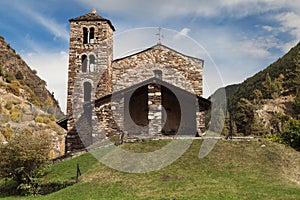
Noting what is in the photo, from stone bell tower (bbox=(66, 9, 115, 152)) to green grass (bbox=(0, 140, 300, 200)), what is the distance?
12024 millimetres

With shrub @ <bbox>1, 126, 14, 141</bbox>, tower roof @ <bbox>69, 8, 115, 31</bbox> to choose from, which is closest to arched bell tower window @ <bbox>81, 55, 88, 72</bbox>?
tower roof @ <bbox>69, 8, 115, 31</bbox>

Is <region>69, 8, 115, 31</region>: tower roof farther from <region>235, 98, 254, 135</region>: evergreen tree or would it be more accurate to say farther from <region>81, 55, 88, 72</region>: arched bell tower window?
<region>235, 98, 254, 135</region>: evergreen tree

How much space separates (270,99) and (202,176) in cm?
7191

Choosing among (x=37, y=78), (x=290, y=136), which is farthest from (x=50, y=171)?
(x=37, y=78)

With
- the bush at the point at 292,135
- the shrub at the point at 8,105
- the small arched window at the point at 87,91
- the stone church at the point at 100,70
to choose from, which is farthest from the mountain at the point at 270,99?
the shrub at the point at 8,105

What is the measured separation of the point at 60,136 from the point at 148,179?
31000mm

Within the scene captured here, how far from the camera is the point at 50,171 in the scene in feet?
62.2

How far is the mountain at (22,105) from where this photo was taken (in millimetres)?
41469

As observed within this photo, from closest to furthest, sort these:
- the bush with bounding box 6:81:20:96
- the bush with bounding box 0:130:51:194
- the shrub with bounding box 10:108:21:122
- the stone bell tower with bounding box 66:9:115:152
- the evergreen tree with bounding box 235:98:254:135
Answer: the bush with bounding box 0:130:51:194, the stone bell tower with bounding box 66:9:115:152, the shrub with bounding box 10:108:21:122, the bush with bounding box 6:81:20:96, the evergreen tree with bounding box 235:98:254:135

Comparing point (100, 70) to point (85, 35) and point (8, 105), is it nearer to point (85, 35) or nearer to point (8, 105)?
point (85, 35)

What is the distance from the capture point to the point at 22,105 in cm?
4972

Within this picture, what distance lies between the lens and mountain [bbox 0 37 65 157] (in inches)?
1633

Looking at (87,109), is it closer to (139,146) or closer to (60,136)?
(139,146)

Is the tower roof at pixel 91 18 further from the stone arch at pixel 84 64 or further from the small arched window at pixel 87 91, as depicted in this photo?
the small arched window at pixel 87 91
